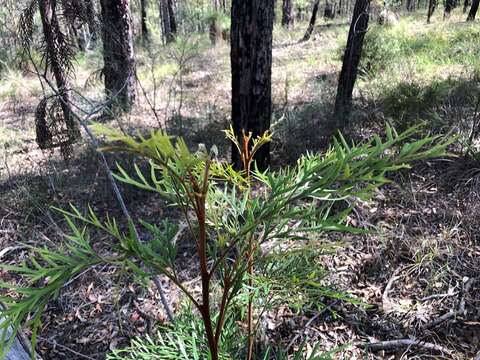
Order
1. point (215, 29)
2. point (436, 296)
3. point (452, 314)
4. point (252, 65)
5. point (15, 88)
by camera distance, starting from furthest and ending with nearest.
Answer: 1. point (215, 29)
2. point (15, 88)
3. point (252, 65)
4. point (436, 296)
5. point (452, 314)

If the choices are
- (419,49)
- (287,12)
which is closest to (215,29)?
(287,12)

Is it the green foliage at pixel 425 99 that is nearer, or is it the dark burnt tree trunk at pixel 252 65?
the dark burnt tree trunk at pixel 252 65

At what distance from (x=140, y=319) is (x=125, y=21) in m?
5.10

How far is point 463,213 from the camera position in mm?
2820

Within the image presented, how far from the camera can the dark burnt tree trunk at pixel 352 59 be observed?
4.31m

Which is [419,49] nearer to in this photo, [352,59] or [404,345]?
[352,59]

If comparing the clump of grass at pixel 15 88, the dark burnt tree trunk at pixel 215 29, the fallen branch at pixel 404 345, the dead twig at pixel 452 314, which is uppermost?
the dark burnt tree trunk at pixel 215 29

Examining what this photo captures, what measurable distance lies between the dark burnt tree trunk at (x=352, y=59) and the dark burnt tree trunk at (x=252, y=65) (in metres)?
1.23

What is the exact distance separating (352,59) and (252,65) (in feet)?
5.73

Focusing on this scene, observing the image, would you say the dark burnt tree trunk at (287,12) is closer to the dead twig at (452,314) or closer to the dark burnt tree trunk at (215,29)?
the dark burnt tree trunk at (215,29)

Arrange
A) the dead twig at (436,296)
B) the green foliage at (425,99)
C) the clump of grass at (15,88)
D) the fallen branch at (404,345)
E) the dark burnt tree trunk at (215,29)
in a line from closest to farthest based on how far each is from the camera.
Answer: the fallen branch at (404,345), the dead twig at (436,296), the green foliage at (425,99), the clump of grass at (15,88), the dark burnt tree trunk at (215,29)

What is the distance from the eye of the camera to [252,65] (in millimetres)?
3234

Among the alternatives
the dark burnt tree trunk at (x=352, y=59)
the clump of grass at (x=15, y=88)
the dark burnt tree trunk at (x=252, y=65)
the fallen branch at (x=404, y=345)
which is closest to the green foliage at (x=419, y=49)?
the dark burnt tree trunk at (x=352, y=59)

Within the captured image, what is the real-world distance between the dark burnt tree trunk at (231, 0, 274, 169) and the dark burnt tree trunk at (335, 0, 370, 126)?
4.03ft
